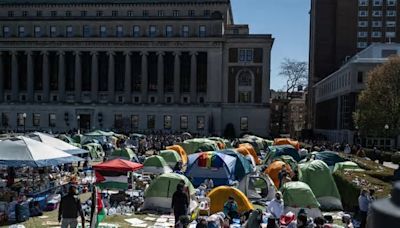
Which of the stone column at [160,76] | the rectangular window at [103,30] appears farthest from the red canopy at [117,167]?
the rectangular window at [103,30]

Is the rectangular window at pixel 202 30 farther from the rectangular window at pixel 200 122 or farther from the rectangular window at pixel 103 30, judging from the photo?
the rectangular window at pixel 103 30

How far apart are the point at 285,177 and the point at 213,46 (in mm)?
60668

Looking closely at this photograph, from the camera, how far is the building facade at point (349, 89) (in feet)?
205

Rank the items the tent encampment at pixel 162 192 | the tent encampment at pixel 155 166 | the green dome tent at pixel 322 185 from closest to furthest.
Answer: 1. the tent encampment at pixel 162 192
2. the green dome tent at pixel 322 185
3. the tent encampment at pixel 155 166

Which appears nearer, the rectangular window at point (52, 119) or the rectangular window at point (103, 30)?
the rectangular window at point (52, 119)

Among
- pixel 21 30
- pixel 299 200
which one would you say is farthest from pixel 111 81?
pixel 299 200

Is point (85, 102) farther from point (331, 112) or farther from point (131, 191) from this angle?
point (131, 191)

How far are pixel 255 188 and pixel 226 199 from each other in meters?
6.06

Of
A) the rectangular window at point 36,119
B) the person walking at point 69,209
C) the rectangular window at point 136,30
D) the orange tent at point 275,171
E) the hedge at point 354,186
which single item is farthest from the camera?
the rectangular window at point 136,30

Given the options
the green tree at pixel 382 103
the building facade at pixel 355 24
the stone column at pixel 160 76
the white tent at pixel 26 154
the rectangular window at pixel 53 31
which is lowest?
the white tent at pixel 26 154

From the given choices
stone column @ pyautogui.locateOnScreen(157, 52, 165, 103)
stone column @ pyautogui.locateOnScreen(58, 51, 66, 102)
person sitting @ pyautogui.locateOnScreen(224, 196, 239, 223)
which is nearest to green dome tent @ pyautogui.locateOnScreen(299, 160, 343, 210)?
person sitting @ pyautogui.locateOnScreen(224, 196, 239, 223)

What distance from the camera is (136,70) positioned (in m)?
84.9

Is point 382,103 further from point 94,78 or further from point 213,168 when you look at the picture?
point 94,78

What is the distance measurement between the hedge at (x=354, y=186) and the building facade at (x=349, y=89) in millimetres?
40005
